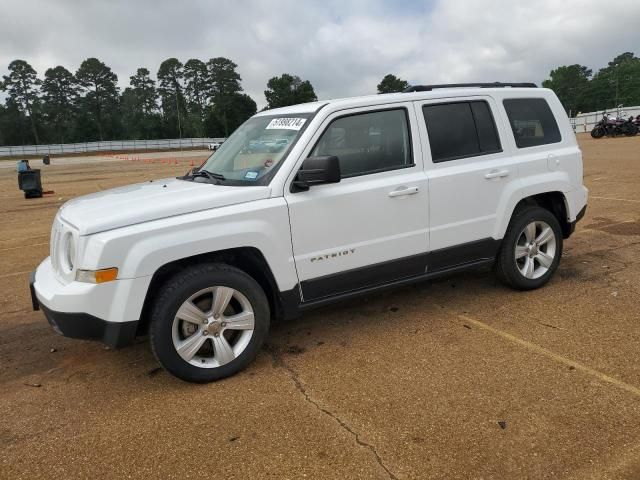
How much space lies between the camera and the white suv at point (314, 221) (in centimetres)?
324

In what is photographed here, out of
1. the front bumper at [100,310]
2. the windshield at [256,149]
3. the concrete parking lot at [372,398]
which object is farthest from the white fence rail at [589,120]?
the front bumper at [100,310]

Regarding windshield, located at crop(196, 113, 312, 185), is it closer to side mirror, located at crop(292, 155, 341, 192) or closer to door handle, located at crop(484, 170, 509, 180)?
side mirror, located at crop(292, 155, 341, 192)

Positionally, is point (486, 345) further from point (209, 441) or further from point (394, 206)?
point (209, 441)

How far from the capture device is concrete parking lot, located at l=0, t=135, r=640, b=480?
2.62 metres

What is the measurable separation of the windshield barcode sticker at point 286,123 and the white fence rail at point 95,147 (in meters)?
76.7

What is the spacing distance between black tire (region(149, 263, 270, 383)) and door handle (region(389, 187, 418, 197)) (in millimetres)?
1280

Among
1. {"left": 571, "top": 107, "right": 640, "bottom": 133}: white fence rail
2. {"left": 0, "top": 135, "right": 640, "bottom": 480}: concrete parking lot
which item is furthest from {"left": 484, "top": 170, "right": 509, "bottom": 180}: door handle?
{"left": 571, "top": 107, "right": 640, "bottom": 133}: white fence rail

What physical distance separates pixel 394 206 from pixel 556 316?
1701 mm

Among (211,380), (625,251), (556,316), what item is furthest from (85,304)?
(625,251)

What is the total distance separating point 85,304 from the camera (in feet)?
10.3

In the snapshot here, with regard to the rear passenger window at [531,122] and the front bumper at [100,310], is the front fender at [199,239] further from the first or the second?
the rear passenger window at [531,122]

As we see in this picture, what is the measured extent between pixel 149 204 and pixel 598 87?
408 ft

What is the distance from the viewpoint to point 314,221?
3703 mm

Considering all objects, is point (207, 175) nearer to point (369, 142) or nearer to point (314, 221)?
point (314, 221)
